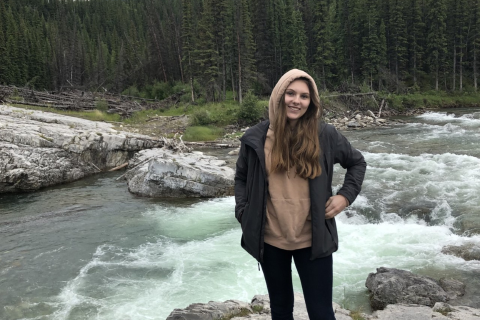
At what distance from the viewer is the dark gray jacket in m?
2.68

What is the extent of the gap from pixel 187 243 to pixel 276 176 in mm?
7935

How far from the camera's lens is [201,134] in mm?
27391

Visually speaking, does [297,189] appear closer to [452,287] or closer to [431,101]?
[452,287]

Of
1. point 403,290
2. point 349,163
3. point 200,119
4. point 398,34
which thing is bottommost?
point 403,290

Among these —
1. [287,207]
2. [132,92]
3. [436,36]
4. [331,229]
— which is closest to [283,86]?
[287,207]

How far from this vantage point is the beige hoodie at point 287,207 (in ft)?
8.79

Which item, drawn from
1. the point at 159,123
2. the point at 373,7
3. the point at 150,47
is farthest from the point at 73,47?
the point at 373,7

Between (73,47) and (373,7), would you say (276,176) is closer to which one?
(373,7)

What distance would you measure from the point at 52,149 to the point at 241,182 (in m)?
16.9

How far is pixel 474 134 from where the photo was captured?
23109 mm

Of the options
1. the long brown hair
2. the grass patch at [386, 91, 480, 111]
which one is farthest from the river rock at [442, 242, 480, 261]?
the grass patch at [386, 91, 480, 111]

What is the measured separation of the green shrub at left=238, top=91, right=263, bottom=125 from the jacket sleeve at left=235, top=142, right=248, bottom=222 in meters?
28.9

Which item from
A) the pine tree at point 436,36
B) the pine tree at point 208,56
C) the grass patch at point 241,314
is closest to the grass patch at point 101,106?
the pine tree at point 208,56

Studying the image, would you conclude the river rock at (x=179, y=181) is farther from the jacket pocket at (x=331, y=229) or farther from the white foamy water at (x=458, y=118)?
the white foamy water at (x=458, y=118)
